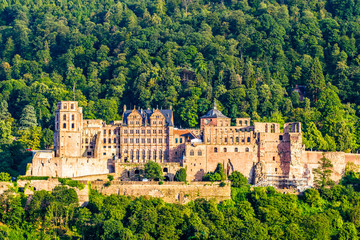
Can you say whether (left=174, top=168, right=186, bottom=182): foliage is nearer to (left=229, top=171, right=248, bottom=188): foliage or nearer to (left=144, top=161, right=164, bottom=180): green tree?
(left=144, top=161, right=164, bottom=180): green tree

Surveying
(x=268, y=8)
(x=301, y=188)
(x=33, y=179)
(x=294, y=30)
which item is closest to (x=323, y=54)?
(x=294, y=30)

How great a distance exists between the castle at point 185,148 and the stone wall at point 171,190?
339cm

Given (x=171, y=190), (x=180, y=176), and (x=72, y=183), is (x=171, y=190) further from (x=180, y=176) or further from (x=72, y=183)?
(x=72, y=183)

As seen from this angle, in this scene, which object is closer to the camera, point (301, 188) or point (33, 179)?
point (33, 179)

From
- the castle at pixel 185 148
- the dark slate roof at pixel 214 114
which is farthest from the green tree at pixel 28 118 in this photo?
the dark slate roof at pixel 214 114

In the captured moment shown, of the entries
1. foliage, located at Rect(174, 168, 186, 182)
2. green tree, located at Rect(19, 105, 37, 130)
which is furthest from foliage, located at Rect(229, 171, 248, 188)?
green tree, located at Rect(19, 105, 37, 130)

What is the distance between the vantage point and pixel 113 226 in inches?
2721

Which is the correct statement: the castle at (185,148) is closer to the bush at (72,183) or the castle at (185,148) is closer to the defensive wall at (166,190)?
the defensive wall at (166,190)

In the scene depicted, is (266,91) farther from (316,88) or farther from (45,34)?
(45,34)

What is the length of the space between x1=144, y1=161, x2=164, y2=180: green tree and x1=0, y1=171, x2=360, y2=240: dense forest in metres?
4.34

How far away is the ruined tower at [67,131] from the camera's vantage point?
8312cm

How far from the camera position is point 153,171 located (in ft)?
260

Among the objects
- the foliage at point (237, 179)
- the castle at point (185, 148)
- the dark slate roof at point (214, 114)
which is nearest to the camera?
the foliage at point (237, 179)

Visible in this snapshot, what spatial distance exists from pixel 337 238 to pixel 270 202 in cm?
811
